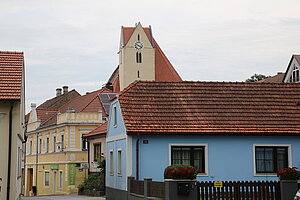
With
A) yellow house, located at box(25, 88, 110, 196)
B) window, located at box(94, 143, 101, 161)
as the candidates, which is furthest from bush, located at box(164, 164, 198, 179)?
yellow house, located at box(25, 88, 110, 196)

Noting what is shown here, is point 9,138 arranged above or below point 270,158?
above

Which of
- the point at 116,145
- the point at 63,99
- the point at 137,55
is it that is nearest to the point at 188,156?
the point at 116,145

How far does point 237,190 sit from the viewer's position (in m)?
20.3

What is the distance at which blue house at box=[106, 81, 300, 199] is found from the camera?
83.8 ft

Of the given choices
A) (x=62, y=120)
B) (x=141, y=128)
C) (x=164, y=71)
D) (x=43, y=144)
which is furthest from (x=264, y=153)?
(x=164, y=71)

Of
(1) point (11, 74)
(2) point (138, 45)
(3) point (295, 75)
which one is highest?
(2) point (138, 45)

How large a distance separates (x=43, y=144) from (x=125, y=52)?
132ft

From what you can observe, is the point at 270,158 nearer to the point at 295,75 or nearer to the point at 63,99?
the point at 295,75

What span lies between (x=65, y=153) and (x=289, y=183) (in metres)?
28.8

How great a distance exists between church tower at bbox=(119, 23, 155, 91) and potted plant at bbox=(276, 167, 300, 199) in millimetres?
70108

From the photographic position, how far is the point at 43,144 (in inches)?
2131

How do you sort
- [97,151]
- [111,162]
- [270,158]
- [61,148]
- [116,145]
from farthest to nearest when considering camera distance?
[61,148]
[97,151]
[111,162]
[116,145]
[270,158]

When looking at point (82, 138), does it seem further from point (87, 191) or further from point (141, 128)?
point (141, 128)

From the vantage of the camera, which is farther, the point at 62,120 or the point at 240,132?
the point at 62,120
